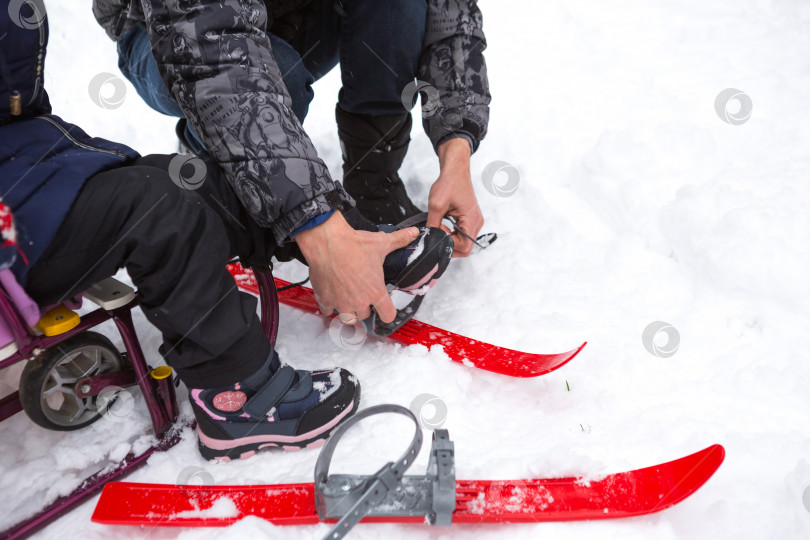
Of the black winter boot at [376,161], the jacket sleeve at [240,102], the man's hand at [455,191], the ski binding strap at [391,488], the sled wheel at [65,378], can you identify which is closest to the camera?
the ski binding strap at [391,488]

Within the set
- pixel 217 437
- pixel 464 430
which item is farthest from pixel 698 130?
pixel 217 437

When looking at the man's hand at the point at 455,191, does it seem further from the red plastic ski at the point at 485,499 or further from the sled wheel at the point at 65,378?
the sled wheel at the point at 65,378

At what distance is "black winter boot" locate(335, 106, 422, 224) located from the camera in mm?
1795

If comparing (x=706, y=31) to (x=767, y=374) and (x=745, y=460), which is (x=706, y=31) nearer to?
(x=767, y=374)

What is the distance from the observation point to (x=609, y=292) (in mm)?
1612

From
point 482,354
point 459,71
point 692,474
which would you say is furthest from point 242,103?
point 692,474

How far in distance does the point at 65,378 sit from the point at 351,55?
3.96 feet

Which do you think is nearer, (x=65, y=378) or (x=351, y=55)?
(x=65, y=378)

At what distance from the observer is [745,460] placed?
3.55 ft

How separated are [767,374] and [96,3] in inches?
84.7

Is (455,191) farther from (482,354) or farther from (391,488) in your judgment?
(391,488)

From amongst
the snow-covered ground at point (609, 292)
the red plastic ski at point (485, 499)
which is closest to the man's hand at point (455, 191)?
the snow-covered ground at point (609, 292)

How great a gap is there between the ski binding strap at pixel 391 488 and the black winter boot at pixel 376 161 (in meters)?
1.06

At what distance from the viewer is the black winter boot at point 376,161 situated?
179 centimetres
